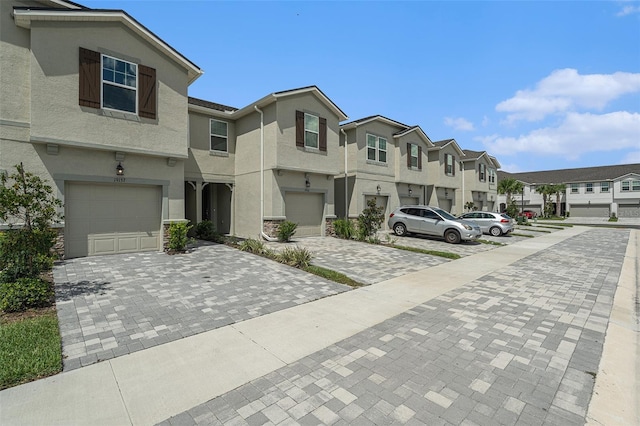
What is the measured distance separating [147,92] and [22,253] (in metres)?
6.82

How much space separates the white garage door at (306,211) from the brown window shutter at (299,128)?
2648mm

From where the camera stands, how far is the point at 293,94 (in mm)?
14531

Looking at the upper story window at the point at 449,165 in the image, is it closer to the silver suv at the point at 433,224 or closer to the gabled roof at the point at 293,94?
the silver suv at the point at 433,224

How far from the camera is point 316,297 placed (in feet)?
21.8

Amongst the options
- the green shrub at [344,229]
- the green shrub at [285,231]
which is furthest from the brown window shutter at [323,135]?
the green shrub at [285,231]

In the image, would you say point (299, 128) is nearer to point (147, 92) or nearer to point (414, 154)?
point (147, 92)

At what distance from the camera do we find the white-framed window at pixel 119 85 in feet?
32.6

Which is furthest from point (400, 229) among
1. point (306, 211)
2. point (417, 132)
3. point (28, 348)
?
point (28, 348)

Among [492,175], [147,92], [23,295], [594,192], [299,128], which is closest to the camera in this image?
[23,295]

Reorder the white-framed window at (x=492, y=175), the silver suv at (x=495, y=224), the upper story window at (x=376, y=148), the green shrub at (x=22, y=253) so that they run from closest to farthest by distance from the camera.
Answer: the green shrub at (x=22, y=253) → the upper story window at (x=376, y=148) → the silver suv at (x=495, y=224) → the white-framed window at (x=492, y=175)

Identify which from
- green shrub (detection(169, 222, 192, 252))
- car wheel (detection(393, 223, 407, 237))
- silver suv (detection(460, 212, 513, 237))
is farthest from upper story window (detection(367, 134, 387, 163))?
green shrub (detection(169, 222, 192, 252))

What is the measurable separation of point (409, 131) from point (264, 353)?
19964 millimetres

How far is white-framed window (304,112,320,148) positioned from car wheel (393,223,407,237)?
6.69m

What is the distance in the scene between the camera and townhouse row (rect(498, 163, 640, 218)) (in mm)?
45688
